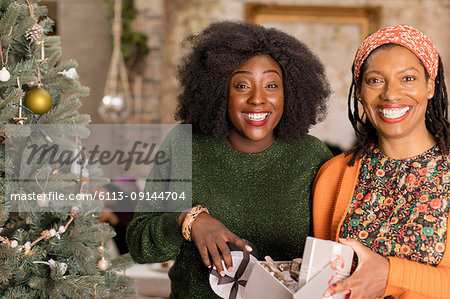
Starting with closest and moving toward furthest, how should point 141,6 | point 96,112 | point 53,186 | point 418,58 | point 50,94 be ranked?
point 418,58 → point 53,186 → point 50,94 → point 141,6 → point 96,112

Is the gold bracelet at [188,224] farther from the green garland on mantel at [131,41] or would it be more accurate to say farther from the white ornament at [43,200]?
the green garland on mantel at [131,41]

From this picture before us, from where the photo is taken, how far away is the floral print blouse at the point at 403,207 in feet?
4.30

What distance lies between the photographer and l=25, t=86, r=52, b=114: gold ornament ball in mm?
1619

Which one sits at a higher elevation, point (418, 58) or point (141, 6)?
point (141, 6)

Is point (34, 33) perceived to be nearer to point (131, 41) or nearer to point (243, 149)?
point (243, 149)

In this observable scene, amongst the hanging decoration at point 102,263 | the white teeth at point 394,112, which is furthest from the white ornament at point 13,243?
the white teeth at point 394,112

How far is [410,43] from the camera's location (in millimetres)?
1360

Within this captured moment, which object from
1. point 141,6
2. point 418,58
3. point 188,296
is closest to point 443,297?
point 418,58

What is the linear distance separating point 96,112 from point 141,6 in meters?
1.38

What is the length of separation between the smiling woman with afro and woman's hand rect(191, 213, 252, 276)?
15cm

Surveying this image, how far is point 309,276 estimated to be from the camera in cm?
115

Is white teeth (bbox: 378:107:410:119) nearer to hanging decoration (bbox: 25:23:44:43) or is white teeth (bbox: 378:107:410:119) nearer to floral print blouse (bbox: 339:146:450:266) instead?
floral print blouse (bbox: 339:146:450:266)

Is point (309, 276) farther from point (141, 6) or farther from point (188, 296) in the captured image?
point (141, 6)

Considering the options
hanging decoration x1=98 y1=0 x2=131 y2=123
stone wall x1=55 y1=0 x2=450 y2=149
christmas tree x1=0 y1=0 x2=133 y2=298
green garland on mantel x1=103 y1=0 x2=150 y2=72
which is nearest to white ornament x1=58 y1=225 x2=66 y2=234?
christmas tree x1=0 y1=0 x2=133 y2=298
